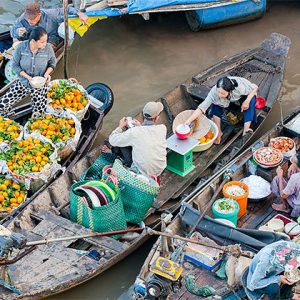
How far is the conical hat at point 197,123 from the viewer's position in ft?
28.1

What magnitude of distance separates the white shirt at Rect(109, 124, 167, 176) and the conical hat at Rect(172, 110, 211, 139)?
116cm

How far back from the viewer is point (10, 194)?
300 inches

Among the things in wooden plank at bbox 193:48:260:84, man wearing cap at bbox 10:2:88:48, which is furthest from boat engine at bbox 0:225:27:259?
wooden plank at bbox 193:48:260:84

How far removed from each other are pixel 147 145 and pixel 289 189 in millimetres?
1612

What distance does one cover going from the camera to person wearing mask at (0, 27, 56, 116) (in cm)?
806

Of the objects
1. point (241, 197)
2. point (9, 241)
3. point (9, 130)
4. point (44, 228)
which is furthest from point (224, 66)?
point (9, 241)

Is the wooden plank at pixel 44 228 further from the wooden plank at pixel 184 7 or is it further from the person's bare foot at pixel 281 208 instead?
the wooden plank at pixel 184 7

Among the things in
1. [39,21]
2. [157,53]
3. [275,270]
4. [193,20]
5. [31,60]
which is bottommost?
[157,53]

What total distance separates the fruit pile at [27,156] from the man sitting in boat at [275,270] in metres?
3.05

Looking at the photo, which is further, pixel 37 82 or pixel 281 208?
pixel 37 82

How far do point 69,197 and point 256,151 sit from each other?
7.39 ft

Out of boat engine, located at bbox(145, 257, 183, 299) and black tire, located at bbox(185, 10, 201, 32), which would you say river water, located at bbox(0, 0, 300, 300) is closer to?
black tire, located at bbox(185, 10, 201, 32)

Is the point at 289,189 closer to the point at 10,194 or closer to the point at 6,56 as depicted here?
the point at 10,194

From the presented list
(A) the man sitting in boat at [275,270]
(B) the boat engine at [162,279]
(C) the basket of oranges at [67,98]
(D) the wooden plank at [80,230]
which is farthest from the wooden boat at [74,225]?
(A) the man sitting in boat at [275,270]
